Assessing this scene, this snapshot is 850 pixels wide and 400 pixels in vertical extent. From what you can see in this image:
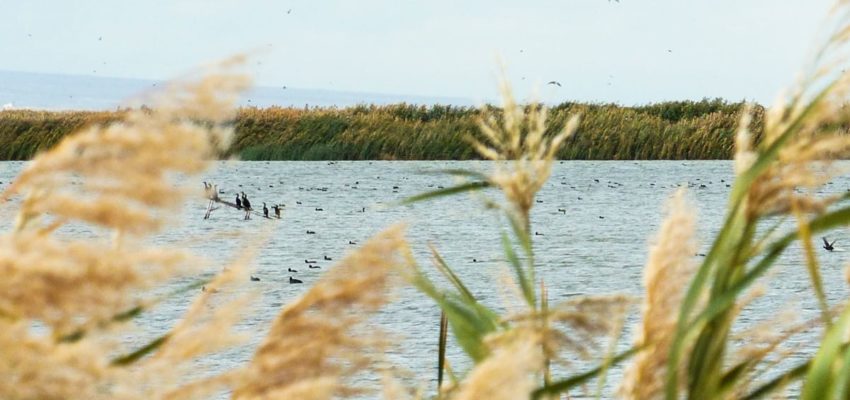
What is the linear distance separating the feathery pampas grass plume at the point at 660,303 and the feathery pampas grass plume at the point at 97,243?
0.68 m

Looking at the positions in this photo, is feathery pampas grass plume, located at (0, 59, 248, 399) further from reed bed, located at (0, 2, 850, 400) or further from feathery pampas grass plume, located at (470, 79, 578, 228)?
feathery pampas grass plume, located at (470, 79, 578, 228)

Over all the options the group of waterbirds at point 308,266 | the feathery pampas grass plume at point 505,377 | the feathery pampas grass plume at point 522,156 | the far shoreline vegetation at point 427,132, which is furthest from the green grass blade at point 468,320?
the far shoreline vegetation at point 427,132

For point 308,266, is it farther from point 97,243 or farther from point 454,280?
point 97,243

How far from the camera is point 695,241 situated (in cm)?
168

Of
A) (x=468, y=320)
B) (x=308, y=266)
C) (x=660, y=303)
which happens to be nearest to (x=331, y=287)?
(x=660, y=303)

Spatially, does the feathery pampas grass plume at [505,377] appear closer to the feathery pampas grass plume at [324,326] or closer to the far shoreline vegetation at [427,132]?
the feathery pampas grass plume at [324,326]

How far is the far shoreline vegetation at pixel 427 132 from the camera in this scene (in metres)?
30.8

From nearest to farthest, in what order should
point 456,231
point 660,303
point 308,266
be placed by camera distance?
point 660,303, point 308,266, point 456,231

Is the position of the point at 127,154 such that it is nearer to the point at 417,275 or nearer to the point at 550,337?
the point at 550,337

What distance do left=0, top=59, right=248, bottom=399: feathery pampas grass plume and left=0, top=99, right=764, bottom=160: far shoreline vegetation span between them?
2857cm

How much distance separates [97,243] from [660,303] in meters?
0.80

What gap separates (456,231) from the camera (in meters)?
19.4

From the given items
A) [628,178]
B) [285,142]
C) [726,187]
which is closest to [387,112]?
[285,142]

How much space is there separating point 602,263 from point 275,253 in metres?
4.12
